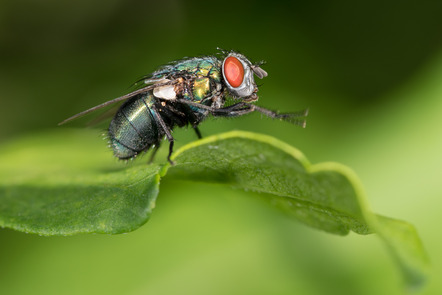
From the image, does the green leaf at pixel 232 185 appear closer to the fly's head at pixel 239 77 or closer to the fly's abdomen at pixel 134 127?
the fly's abdomen at pixel 134 127

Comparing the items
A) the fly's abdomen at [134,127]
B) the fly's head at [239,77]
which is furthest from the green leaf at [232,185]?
the fly's head at [239,77]

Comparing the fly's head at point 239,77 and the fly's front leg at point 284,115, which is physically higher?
the fly's head at point 239,77

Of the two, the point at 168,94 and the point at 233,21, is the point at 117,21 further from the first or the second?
the point at 168,94

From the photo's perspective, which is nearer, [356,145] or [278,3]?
[356,145]

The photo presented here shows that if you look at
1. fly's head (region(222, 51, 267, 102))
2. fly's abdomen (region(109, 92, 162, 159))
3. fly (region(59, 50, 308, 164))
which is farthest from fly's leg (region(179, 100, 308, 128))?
fly's abdomen (region(109, 92, 162, 159))

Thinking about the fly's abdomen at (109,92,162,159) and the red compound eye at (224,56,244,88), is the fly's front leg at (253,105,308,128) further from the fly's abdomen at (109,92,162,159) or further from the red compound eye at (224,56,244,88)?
the fly's abdomen at (109,92,162,159)

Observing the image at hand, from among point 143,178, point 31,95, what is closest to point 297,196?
point 143,178

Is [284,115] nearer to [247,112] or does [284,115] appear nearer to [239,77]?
[247,112]
